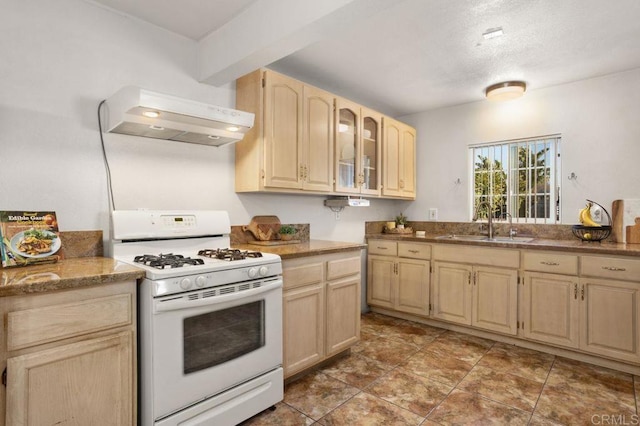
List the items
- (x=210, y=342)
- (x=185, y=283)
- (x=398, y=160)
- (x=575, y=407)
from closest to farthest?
1. (x=185, y=283)
2. (x=210, y=342)
3. (x=575, y=407)
4. (x=398, y=160)

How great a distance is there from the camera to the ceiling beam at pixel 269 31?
1666mm

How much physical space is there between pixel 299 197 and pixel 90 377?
2.08 metres

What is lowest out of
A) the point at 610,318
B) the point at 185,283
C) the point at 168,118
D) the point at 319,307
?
the point at 610,318

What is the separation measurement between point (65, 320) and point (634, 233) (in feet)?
12.7

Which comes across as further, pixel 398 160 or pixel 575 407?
pixel 398 160

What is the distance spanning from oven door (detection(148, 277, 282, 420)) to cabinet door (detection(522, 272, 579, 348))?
7.04 feet

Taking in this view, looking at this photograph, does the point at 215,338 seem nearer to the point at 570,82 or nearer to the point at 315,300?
the point at 315,300

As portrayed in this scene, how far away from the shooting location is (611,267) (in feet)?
8.34

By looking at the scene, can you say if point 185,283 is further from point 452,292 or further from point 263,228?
point 452,292

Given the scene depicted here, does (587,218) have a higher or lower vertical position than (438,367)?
higher

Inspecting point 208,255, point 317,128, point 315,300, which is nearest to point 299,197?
point 317,128

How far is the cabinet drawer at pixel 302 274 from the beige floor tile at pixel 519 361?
145 centimetres

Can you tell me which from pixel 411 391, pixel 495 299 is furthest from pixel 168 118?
pixel 495 299

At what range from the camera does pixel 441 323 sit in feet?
11.3
